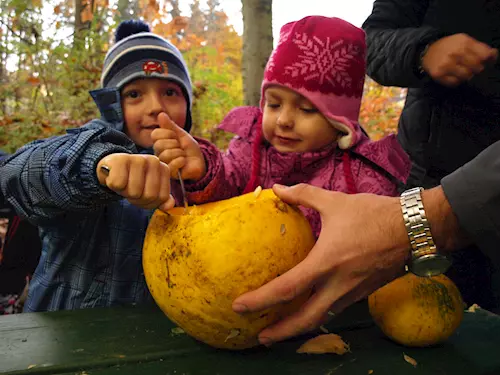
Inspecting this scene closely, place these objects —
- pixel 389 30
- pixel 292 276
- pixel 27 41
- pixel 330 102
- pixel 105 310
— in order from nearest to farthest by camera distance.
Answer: pixel 292 276
pixel 105 310
pixel 330 102
pixel 389 30
pixel 27 41

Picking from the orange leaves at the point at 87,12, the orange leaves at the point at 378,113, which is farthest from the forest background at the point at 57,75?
the orange leaves at the point at 378,113

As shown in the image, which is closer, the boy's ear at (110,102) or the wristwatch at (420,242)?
the wristwatch at (420,242)

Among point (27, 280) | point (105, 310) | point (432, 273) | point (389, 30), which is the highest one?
point (389, 30)

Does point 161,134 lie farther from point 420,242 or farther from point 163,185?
point 420,242

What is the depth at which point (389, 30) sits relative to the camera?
5.71ft

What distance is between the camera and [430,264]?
0.99 meters

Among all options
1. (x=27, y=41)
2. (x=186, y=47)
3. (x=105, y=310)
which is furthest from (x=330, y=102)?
(x=186, y=47)

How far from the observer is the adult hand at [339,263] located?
913 millimetres

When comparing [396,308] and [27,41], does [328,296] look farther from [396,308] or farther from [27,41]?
[27,41]

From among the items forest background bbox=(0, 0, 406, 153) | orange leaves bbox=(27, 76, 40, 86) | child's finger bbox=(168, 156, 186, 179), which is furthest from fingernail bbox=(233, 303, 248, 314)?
orange leaves bbox=(27, 76, 40, 86)

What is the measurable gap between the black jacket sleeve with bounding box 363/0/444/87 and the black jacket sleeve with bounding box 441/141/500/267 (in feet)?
2.35

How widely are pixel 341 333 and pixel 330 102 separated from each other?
33.0 inches

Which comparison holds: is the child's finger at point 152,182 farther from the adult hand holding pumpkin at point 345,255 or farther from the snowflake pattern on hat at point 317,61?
the snowflake pattern on hat at point 317,61

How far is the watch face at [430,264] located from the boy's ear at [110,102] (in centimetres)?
135
